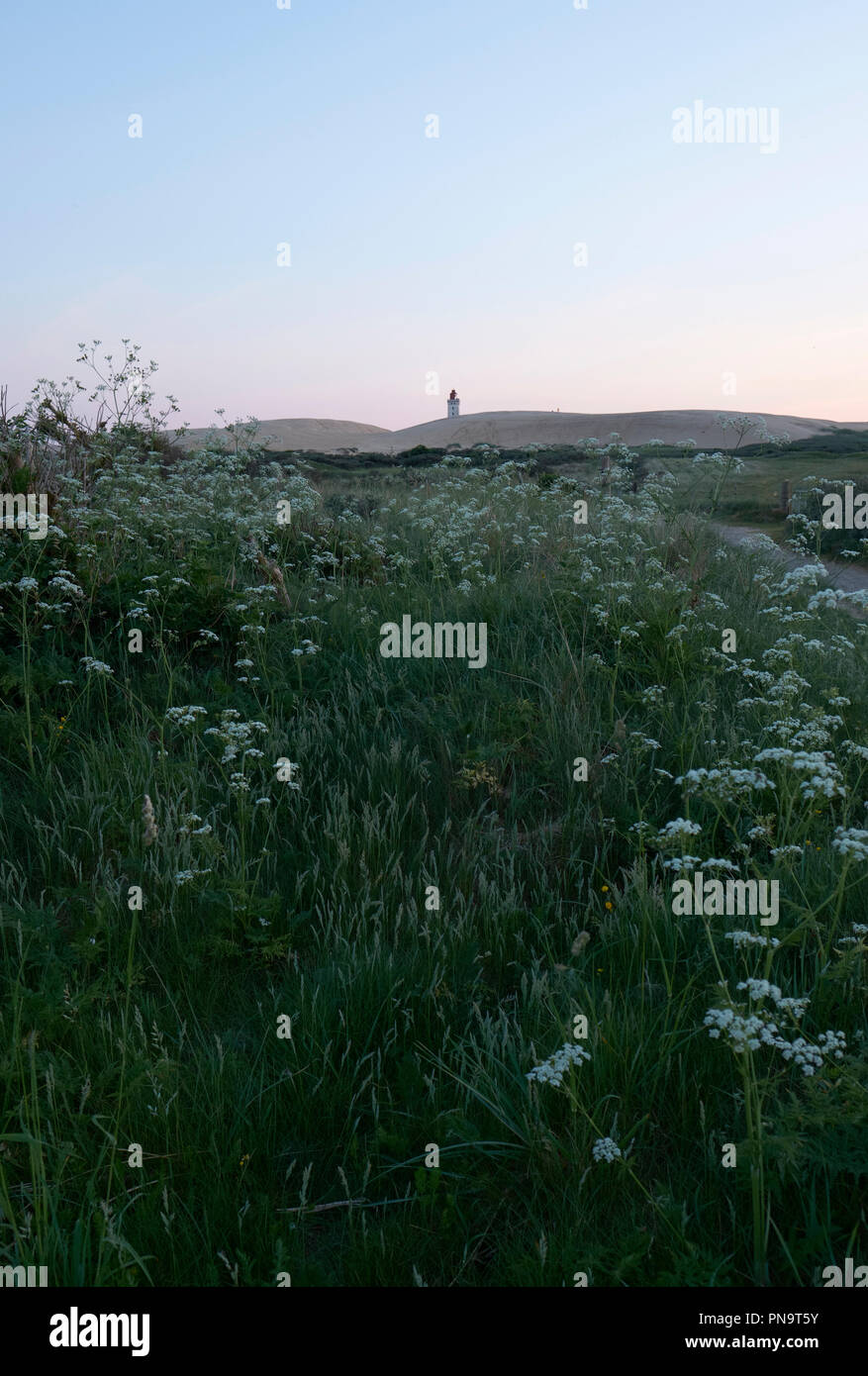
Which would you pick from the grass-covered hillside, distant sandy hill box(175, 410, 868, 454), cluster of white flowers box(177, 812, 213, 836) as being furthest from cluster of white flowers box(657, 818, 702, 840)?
distant sandy hill box(175, 410, 868, 454)

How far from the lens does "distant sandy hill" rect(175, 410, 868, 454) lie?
6806 cm

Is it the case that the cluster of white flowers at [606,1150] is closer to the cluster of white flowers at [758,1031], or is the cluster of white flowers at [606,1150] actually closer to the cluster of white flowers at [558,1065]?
the cluster of white flowers at [558,1065]

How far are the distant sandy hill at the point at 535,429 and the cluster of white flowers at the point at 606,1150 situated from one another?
6330 centimetres

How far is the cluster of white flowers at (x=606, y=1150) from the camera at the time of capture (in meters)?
2.45

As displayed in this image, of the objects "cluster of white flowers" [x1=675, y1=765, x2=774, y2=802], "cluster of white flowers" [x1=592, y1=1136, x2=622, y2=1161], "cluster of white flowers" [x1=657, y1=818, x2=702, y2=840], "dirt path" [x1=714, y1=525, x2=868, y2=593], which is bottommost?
"cluster of white flowers" [x1=592, y1=1136, x2=622, y2=1161]

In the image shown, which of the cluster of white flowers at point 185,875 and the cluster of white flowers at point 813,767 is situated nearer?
the cluster of white flowers at point 813,767

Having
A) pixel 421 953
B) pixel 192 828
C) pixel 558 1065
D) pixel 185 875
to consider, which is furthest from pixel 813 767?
pixel 192 828

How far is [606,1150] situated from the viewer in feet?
8.07

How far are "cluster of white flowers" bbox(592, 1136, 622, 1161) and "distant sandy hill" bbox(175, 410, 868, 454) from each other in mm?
63296

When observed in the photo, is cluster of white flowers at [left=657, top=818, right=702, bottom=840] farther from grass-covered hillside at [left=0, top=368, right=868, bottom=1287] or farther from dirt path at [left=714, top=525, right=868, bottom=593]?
dirt path at [left=714, top=525, right=868, bottom=593]

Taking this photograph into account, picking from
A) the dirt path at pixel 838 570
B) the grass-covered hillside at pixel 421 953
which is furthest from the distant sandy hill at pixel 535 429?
the grass-covered hillside at pixel 421 953

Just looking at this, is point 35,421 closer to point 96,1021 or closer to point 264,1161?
point 96,1021

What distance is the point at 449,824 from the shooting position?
4488 millimetres
